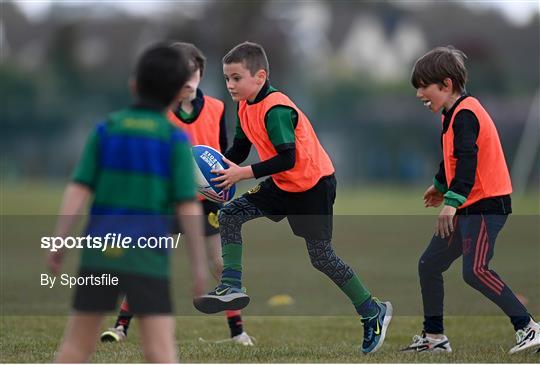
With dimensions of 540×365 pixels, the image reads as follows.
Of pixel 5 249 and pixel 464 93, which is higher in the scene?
pixel 464 93

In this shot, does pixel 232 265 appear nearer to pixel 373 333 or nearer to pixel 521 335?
pixel 373 333

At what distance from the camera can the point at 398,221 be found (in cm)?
2150

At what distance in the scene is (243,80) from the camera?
655 centimetres

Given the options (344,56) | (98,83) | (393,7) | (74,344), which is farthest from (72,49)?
(74,344)

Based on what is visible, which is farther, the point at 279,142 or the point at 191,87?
the point at 191,87

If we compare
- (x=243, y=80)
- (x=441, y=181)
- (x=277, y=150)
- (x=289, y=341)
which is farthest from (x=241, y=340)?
(x=243, y=80)

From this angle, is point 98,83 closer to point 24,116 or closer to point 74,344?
point 24,116

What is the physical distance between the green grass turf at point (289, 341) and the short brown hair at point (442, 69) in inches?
66.5

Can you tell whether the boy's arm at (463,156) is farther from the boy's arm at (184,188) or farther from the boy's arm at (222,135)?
the boy's arm at (184,188)

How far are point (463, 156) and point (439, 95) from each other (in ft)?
1.52

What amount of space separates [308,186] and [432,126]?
48.4 m

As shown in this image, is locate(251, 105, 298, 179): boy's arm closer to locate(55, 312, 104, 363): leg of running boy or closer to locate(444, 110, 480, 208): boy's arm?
locate(444, 110, 480, 208): boy's arm

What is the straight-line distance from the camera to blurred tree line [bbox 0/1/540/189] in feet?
178

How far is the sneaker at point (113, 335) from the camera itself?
719 cm
